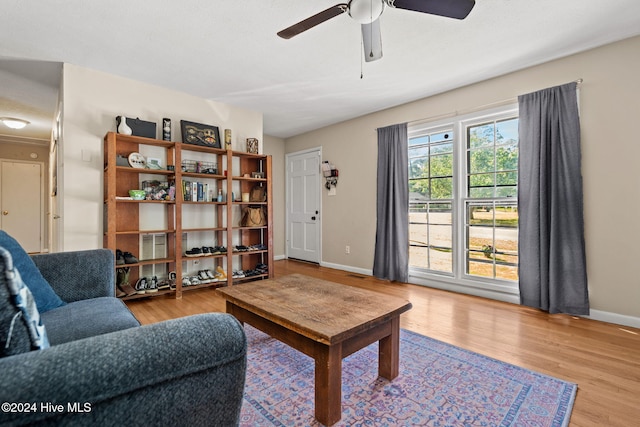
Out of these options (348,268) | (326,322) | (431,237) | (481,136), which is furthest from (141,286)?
(481,136)

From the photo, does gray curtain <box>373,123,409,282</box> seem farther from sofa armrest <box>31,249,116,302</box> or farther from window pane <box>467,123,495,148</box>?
sofa armrest <box>31,249,116,302</box>

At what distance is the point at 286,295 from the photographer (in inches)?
74.2

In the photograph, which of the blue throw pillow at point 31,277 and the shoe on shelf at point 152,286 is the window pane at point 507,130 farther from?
the shoe on shelf at point 152,286

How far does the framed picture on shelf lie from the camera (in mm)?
3611

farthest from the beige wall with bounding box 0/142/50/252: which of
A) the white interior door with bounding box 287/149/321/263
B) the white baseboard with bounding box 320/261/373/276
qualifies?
the white baseboard with bounding box 320/261/373/276

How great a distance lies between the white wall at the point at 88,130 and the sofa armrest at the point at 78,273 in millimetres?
1561

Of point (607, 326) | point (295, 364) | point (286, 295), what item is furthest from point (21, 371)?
point (607, 326)

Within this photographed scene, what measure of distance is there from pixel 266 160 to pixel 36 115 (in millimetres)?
3656

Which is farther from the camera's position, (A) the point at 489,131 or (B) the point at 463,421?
(A) the point at 489,131

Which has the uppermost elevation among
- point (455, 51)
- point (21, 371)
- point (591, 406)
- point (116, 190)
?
point (455, 51)

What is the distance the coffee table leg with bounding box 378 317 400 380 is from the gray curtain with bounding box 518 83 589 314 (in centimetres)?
200

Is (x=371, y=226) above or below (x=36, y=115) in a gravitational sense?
below

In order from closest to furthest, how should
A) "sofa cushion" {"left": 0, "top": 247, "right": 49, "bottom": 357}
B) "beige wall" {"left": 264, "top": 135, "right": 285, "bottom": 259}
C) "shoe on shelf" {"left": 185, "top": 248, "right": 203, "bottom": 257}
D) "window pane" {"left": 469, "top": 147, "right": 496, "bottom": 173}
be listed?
"sofa cushion" {"left": 0, "top": 247, "right": 49, "bottom": 357}, "window pane" {"left": 469, "top": 147, "right": 496, "bottom": 173}, "shoe on shelf" {"left": 185, "top": 248, "right": 203, "bottom": 257}, "beige wall" {"left": 264, "top": 135, "right": 285, "bottom": 259}

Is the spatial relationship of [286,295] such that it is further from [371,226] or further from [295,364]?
[371,226]
